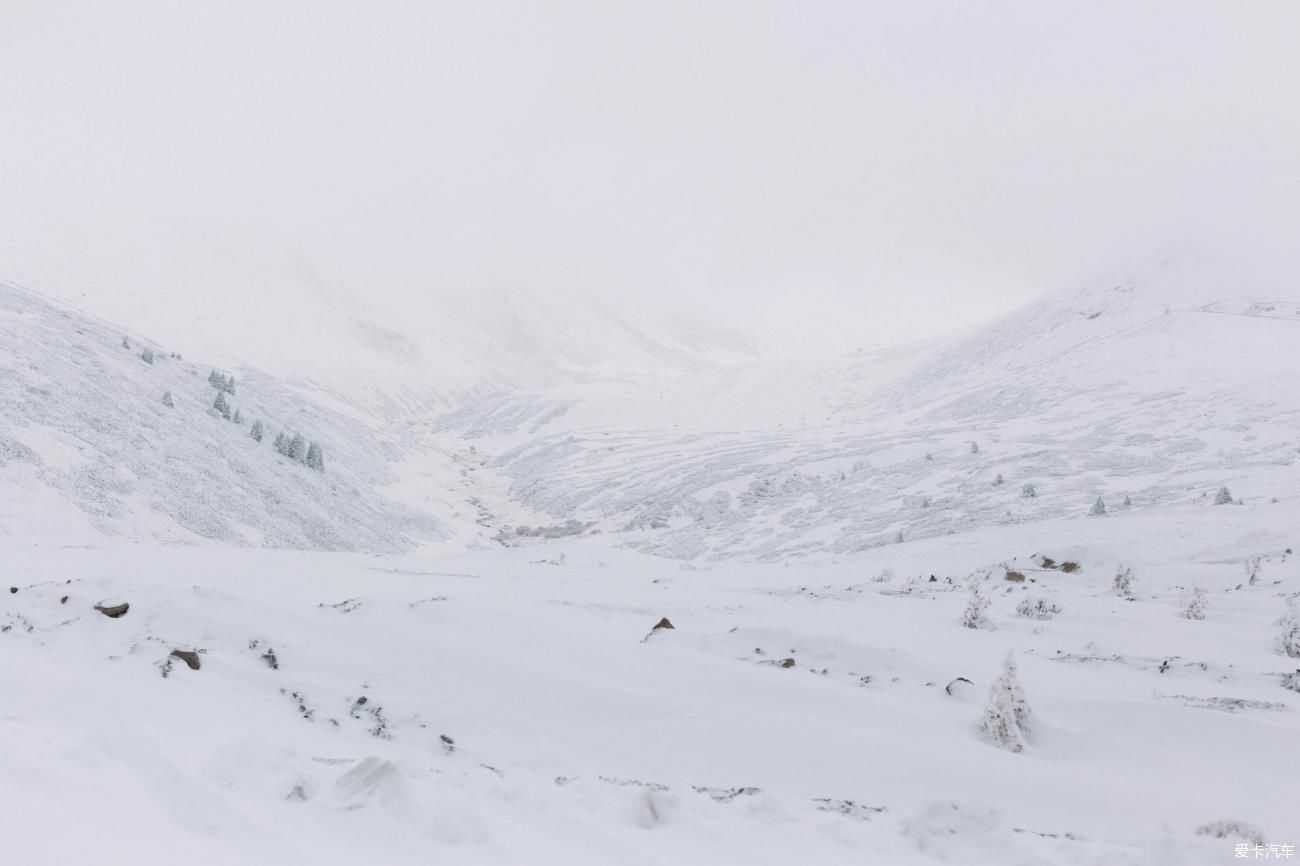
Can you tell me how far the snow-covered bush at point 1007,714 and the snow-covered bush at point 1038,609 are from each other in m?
4.01

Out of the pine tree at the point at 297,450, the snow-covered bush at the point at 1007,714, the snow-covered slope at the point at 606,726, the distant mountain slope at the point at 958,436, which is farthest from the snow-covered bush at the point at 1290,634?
the pine tree at the point at 297,450

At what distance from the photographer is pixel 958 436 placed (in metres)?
36.0

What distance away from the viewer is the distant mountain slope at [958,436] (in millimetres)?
24812

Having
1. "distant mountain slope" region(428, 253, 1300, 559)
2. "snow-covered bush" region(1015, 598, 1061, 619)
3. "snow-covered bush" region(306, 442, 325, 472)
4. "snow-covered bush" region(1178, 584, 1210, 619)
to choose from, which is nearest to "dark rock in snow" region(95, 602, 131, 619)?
"snow-covered bush" region(1015, 598, 1061, 619)

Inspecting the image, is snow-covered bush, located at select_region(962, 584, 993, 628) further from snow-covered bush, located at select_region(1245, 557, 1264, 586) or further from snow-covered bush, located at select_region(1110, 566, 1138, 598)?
snow-covered bush, located at select_region(1245, 557, 1264, 586)

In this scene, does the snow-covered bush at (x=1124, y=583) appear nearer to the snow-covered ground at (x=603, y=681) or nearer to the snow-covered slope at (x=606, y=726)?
the snow-covered ground at (x=603, y=681)

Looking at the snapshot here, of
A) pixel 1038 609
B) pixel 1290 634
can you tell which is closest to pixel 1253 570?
pixel 1038 609

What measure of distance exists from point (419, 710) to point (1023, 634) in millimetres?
6554

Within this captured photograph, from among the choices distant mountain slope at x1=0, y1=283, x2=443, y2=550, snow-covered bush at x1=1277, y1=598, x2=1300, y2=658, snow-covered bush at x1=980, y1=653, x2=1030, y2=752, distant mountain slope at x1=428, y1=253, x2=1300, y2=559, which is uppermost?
distant mountain slope at x1=428, y1=253, x2=1300, y2=559

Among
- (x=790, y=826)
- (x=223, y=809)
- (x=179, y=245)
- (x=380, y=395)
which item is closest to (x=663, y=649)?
(x=790, y=826)

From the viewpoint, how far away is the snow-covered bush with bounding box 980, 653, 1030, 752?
495cm

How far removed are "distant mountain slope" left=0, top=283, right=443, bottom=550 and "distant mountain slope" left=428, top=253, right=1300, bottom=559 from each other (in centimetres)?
880

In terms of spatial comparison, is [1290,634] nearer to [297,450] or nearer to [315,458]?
[297,450]

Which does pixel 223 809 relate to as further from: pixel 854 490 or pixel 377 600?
pixel 854 490
